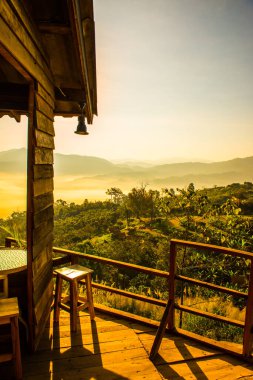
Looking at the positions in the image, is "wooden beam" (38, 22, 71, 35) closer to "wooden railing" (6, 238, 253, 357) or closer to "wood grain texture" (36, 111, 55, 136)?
"wood grain texture" (36, 111, 55, 136)

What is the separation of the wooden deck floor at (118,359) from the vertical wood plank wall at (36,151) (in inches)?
10.7

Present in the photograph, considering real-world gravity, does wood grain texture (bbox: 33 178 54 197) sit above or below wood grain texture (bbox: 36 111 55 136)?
below

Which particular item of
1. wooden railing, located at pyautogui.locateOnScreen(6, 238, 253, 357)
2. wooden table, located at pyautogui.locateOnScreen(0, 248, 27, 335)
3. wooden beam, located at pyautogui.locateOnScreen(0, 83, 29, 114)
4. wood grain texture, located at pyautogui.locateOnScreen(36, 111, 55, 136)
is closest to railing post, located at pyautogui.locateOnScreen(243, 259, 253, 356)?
wooden railing, located at pyautogui.locateOnScreen(6, 238, 253, 357)

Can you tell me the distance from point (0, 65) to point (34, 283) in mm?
2871

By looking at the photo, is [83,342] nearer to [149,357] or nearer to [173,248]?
[149,357]

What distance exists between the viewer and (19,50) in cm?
238

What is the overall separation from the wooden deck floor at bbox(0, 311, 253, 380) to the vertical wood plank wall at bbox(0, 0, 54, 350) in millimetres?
271

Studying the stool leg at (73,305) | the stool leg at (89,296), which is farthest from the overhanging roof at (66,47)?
the stool leg at (89,296)

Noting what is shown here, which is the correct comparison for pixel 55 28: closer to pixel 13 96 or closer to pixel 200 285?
pixel 13 96

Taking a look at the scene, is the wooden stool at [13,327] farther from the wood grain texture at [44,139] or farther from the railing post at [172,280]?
the railing post at [172,280]

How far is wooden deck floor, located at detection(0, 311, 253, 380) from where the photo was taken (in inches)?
122

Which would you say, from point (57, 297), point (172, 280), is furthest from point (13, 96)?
point (172, 280)

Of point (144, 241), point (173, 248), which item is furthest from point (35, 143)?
point (144, 241)

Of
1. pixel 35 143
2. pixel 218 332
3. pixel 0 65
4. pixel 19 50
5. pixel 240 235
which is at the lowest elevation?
pixel 218 332
